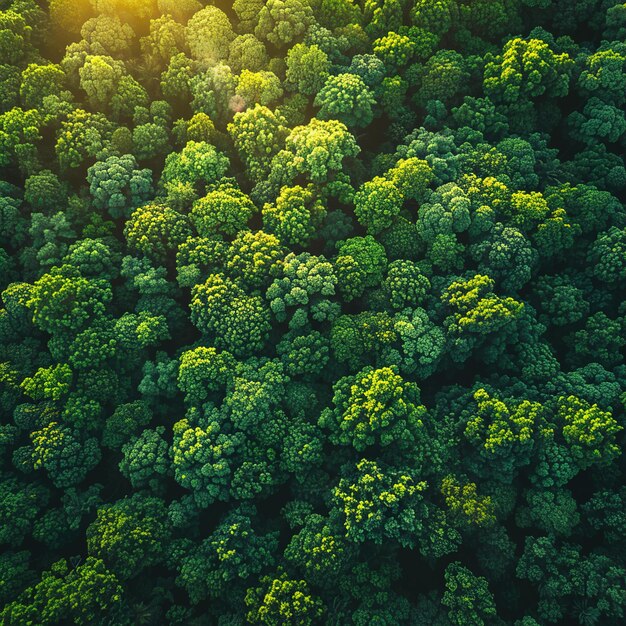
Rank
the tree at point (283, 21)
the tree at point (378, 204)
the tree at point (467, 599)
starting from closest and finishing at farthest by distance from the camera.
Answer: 1. the tree at point (467, 599)
2. the tree at point (378, 204)
3. the tree at point (283, 21)

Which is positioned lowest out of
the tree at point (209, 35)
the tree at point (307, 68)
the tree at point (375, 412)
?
the tree at point (375, 412)

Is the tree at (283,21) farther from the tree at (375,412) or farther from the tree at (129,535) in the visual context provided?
the tree at (129,535)

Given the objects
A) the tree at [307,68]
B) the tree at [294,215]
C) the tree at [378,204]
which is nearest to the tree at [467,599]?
the tree at [378,204]

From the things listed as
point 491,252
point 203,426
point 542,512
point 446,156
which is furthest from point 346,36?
point 542,512

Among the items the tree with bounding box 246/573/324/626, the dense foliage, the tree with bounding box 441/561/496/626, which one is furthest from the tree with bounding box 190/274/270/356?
the tree with bounding box 441/561/496/626

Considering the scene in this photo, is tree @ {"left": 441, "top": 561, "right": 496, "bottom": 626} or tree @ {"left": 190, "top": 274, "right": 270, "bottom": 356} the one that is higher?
tree @ {"left": 190, "top": 274, "right": 270, "bottom": 356}

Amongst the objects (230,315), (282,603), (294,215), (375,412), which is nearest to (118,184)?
(294,215)

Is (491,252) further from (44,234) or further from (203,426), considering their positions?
(44,234)

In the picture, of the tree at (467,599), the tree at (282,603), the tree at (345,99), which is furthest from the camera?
the tree at (345,99)

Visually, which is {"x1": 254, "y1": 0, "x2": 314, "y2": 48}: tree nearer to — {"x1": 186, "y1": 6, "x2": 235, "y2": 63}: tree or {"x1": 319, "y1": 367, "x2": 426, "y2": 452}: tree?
{"x1": 186, "y1": 6, "x2": 235, "y2": 63}: tree
